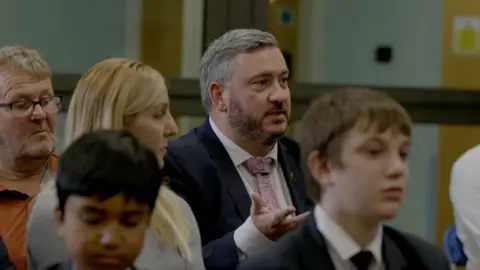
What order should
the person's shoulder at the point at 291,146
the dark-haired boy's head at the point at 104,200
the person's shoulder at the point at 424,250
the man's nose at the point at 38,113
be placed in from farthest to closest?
1. the person's shoulder at the point at 291,146
2. the man's nose at the point at 38,113
3. the person's shoulder at the point at 424,250
4. the dark-haired boy's head at the point at 104,200

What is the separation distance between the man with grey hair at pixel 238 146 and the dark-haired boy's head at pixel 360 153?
625mm

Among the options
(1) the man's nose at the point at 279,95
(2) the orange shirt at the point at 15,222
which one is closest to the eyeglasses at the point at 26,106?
(2) the orange shirt at the point at 15,222

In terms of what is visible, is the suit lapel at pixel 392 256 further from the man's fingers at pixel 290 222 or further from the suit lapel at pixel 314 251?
the man's fingers at pixel 290 222

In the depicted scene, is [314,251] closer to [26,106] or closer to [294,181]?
[294,181]

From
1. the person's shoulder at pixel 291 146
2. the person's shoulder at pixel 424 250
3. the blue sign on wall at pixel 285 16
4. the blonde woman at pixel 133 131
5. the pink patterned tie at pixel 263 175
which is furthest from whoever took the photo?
the blue sign on wall at pixel 285 16

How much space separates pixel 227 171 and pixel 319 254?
76 cm

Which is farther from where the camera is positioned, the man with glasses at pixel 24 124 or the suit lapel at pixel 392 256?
the man with glasses at pixel 24 124

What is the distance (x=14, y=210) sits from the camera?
188cm

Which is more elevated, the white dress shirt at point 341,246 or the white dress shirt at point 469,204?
Answer: the white dress shirt at point 341,246

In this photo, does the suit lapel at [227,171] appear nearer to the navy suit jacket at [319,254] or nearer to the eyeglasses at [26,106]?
the eyeglasses at [26,106]

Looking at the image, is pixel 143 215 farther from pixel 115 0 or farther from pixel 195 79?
pixel 115 0

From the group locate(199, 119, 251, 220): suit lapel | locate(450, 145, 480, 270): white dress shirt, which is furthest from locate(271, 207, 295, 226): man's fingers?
locate(450, 145, 480, 270): white dress shirt

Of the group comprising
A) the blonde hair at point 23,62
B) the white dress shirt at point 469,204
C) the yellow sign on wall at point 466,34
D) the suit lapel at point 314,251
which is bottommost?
the white dress shirt at point 469,204

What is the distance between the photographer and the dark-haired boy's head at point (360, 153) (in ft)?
4.38
